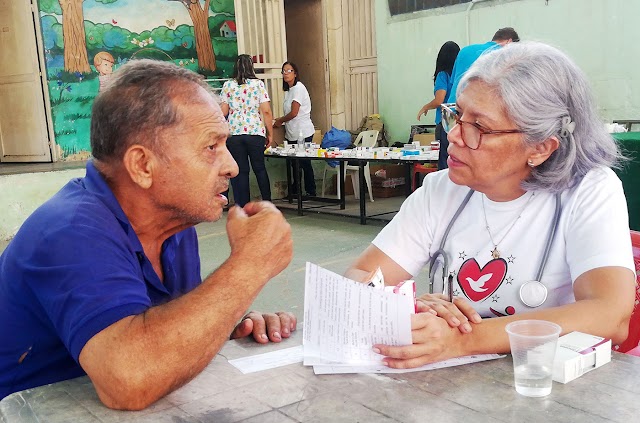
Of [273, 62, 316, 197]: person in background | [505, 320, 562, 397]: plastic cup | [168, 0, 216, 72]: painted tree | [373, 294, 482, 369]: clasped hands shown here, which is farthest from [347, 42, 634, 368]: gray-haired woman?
[168, 0, 216, 72]: painted tree

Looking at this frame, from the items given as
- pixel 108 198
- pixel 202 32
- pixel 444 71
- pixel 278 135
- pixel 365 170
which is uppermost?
pixel 202 32

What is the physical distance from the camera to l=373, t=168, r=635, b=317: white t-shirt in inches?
61.4

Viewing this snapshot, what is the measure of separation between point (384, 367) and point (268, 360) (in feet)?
A: 0.89

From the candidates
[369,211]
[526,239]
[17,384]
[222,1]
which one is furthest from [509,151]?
[222,1]

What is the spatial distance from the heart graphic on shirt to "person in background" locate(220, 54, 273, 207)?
17.2ft

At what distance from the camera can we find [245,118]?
6.85 m

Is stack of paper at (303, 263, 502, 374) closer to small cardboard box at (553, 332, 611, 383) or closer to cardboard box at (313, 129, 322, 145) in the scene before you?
small cardboard box at (553, 332, 611, 383)

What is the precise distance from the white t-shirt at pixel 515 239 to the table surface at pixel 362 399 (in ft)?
1.26

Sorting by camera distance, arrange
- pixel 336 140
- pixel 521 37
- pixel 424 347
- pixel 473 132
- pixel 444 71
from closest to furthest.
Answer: pixel 424 347 → pixel 473 132 → pixel 444 71 → pixel 521 37 → pixel 336 140

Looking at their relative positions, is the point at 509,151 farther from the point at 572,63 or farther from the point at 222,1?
the point at 222,1

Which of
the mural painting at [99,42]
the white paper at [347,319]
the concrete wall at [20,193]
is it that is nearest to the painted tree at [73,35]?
Result: the mural painting at [99,42]

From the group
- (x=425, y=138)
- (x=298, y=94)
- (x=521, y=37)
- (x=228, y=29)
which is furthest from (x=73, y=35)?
(x=521, y=37)

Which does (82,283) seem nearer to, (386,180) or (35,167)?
(35,167)

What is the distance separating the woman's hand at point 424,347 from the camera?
1.28 m
